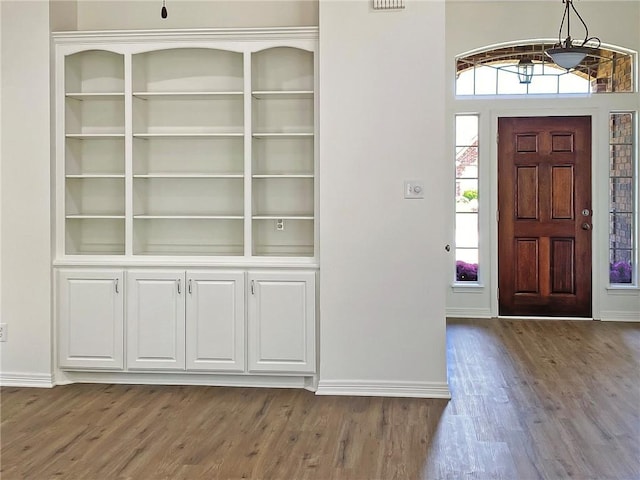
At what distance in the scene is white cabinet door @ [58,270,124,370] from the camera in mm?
4770

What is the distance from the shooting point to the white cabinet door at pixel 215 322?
4676 millimetres

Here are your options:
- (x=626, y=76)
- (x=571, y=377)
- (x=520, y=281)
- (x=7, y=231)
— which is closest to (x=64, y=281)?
(x=7, y=231)

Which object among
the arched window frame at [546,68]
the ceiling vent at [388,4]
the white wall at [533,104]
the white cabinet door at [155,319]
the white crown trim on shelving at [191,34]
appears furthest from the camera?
the arched window frame at [546,68]

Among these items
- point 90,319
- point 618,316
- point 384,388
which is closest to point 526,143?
point 618,316

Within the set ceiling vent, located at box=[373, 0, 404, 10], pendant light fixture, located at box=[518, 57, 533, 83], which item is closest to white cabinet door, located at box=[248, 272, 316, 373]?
ceiling vent, located at box=[373, 0, 404, 10]

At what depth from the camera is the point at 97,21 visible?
5156 mm

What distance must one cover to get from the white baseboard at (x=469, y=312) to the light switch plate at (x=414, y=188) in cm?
328

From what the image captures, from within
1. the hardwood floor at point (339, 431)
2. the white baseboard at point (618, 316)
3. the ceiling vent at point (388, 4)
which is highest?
the ceiling vent at point (388, 4)

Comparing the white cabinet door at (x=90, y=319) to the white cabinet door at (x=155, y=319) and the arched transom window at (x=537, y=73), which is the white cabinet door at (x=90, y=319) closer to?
the white cabinet door at (x=155, y=319)

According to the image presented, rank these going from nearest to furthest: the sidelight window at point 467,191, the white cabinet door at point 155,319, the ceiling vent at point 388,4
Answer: the ceiling vent at point 388,4, the white cabinet door at point 155,319, the sidelight window at point 467,191

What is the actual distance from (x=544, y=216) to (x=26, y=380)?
5.18 meters

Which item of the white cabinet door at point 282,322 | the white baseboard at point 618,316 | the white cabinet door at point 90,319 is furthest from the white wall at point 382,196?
the white baseboard at point 618,316

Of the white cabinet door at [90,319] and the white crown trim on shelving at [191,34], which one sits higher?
the white crown trim on shelving at [191,34]

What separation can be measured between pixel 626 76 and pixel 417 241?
4.08m
